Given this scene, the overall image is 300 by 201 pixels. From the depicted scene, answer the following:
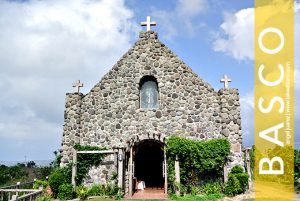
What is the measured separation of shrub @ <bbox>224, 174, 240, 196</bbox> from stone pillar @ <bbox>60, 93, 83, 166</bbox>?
7947mm

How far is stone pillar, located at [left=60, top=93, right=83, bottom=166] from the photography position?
1747 cm

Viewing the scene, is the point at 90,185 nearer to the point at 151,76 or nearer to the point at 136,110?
the point at 136,110

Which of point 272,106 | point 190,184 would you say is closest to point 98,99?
point 190,184

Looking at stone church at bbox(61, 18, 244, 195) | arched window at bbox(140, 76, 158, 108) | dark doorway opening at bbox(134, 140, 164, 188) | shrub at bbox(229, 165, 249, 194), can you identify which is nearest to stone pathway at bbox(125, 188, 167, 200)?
stone church at bbox(61, 18, 244, 195)

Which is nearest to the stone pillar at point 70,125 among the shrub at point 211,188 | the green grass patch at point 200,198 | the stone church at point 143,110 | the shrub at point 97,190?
the stone church at point 143,110

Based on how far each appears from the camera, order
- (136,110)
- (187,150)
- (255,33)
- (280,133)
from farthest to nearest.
Answer: (136,110), (187,150), (280,133), (255,33)

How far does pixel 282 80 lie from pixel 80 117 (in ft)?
34.9

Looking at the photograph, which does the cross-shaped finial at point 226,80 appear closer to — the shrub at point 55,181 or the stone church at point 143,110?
the stone church at point 143,110

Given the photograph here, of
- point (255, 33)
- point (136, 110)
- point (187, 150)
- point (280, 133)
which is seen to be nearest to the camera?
point (255, 33)

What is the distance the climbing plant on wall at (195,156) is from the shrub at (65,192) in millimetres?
4820

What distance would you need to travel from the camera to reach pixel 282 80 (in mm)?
11609

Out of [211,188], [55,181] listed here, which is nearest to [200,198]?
[211,188]

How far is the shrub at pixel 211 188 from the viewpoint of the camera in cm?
1611

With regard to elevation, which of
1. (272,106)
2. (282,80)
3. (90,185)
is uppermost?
(282,80)
